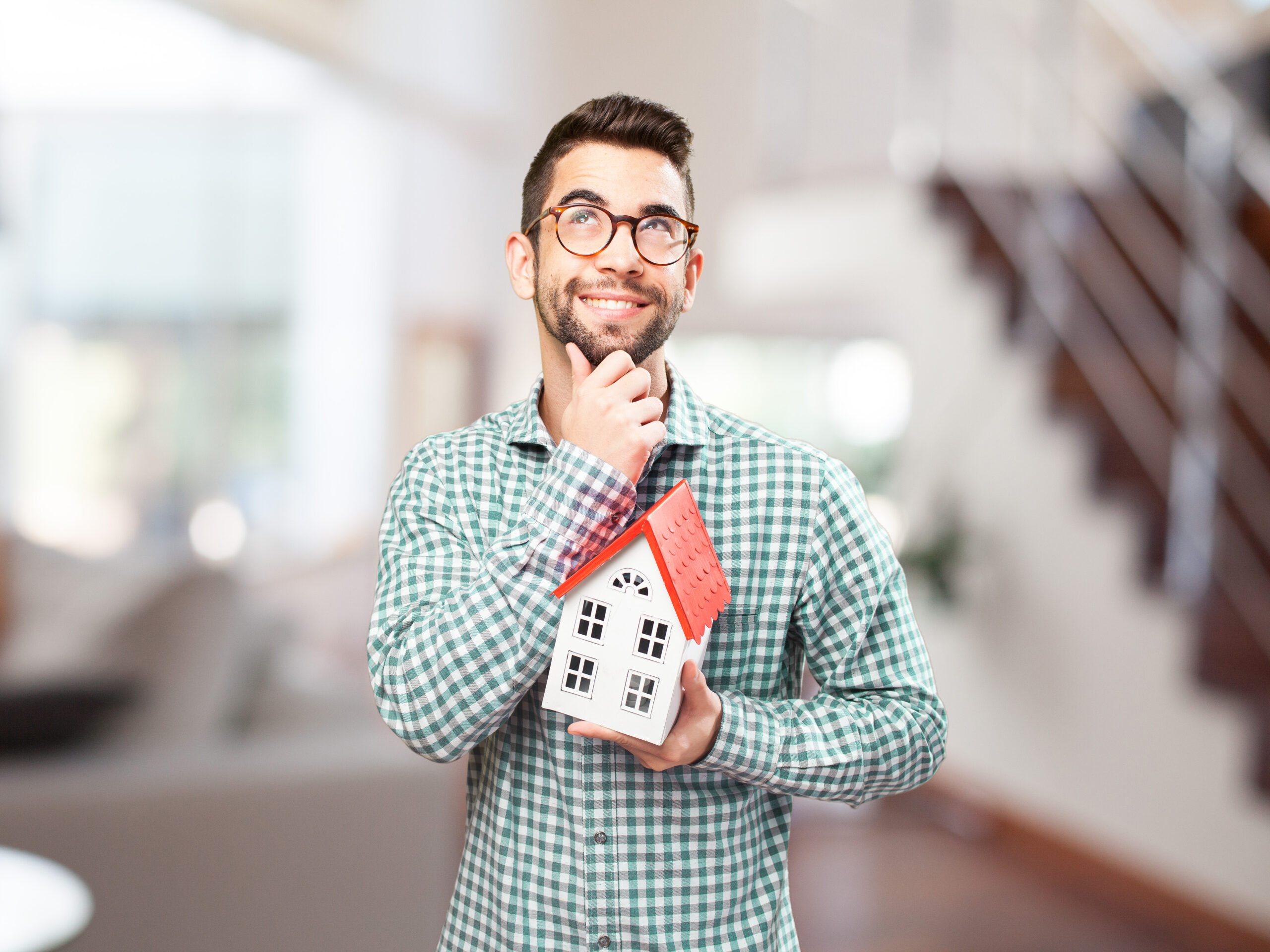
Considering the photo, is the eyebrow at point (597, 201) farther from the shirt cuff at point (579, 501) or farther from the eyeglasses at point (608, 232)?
the shirt cuff at point (579, 501)

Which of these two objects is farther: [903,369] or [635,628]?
[903,369]

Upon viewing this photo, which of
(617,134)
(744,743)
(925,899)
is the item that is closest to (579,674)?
(744,743)

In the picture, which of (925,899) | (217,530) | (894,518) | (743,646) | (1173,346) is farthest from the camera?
(894,518)

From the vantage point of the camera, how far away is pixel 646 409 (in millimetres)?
669

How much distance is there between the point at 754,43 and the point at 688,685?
4.68ft

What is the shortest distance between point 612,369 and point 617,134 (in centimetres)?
14

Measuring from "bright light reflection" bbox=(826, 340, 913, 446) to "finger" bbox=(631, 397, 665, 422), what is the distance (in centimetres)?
541

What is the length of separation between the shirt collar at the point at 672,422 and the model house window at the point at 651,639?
0.14m

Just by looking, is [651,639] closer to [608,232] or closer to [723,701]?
[723,701]

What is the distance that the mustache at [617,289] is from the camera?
67 centimetres

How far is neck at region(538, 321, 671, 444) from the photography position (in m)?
0.72

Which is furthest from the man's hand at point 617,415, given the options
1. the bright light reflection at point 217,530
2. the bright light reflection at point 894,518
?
the bright light reflection at point 217,530

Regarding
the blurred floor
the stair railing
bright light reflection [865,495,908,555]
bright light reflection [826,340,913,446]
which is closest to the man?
the blurred floor

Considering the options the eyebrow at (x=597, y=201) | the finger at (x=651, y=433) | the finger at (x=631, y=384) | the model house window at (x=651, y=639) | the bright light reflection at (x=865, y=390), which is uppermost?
the bright light reflection at (x=865, y=390)
